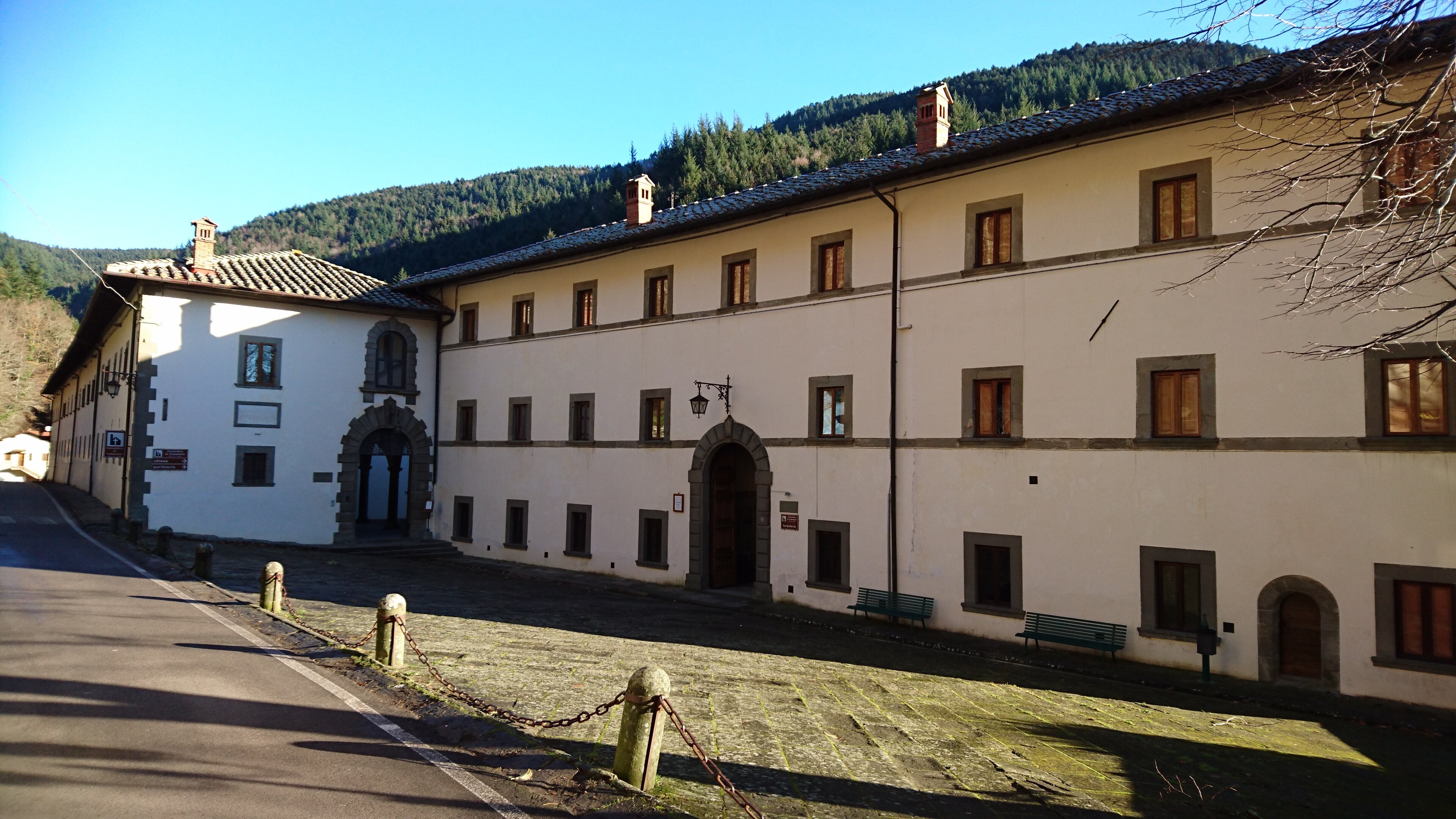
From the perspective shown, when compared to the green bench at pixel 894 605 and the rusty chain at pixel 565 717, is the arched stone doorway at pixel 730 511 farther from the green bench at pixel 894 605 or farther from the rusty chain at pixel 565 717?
the rusty chain at pixel 565 717

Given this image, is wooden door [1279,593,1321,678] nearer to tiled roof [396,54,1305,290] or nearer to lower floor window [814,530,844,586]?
tiled roof [396,54,1305,290]

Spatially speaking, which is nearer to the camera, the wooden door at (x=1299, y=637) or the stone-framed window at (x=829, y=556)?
the wooden door at (x=1299, y=637)

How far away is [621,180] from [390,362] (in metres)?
44.9

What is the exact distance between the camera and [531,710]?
861cm

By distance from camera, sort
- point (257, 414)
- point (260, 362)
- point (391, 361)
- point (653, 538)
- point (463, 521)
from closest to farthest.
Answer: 1. point (653, 538)
2. point (257, 414)
3. point (260, 362)
4. point (463, 521)
5. point (391, 361)

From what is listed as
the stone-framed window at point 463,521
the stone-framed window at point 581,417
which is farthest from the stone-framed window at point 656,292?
the stone-framed window at point 463,521

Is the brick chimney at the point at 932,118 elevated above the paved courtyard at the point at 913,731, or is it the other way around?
the brick chimney at the point at 932,118

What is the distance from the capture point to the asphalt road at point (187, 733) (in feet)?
19.0

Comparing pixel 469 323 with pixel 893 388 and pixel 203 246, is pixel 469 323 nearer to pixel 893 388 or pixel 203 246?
pixel 203 246

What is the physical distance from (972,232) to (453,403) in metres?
17.7

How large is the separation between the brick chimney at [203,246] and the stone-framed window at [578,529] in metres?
12.9

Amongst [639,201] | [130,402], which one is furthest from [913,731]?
[130,402]

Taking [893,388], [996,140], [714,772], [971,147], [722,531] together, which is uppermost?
[996,140]

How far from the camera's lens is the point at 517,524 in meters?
24.3
